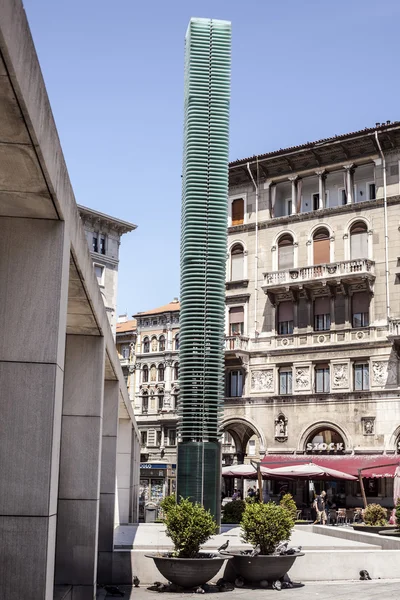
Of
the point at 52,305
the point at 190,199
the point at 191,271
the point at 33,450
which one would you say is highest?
the point at 190,199

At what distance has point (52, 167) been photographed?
312 inches

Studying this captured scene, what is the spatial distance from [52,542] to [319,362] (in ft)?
128

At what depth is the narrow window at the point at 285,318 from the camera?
48406 millimetres

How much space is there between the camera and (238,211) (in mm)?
52500

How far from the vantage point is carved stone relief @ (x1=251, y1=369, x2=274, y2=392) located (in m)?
48.2

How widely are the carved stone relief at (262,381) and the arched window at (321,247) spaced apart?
7153 millimetres

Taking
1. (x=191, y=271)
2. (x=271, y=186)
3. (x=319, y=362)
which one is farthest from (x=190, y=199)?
(x=271, y=186)

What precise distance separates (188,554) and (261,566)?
146cm

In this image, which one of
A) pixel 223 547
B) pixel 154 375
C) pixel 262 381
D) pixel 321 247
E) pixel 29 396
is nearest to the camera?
pixel 29 396

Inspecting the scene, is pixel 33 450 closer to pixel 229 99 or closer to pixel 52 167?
pixel 52 167

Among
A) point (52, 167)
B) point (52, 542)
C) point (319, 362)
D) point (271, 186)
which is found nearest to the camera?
point (52, 167)

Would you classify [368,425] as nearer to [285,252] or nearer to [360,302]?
[360,302]

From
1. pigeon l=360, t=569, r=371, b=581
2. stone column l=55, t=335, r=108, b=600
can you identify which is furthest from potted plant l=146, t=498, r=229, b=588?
pigeon l=360, t=569, r=371, b=581

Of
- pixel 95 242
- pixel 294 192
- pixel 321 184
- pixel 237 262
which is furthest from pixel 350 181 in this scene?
pixel 95 242
